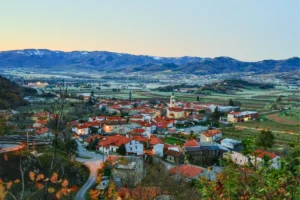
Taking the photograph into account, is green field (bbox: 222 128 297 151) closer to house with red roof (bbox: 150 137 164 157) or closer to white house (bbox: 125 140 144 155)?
house with red roof (bbox: 150 137 164 157)

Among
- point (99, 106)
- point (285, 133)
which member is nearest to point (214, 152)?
point (285, 133)

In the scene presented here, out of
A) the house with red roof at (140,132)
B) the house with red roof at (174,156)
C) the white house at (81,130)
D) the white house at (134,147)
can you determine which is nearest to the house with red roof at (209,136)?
the house with red roof at (140,132)

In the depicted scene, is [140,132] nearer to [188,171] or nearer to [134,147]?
[134,147]

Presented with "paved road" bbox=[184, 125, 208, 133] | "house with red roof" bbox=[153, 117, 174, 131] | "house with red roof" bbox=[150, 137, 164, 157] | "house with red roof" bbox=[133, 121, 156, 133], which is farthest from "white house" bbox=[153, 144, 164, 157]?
"house with red roof" bbox=[153, 117, 174, 131]

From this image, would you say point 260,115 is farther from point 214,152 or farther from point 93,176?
point 93,176

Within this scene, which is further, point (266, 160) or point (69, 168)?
point (69, 168)

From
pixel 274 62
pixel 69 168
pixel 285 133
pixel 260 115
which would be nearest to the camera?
pixel 69 168

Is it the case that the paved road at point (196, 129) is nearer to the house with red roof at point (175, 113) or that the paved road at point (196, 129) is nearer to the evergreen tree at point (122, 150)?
the house with red roof at point (175, 113)

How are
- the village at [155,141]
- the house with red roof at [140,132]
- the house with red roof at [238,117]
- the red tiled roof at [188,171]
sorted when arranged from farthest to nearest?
the house with red roof at [238,117], the house with red roof at [140,132], the village at [155,141], the red tiled roof at [188,171]

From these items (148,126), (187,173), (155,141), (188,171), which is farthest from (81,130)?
(187,173)
